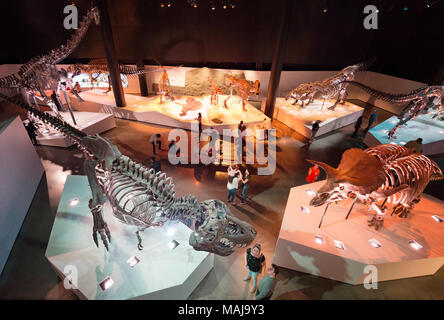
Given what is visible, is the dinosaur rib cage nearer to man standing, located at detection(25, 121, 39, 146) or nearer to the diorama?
the diorama

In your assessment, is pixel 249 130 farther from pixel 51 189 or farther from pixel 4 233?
pixel 4 233

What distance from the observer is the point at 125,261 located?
11.4 feet

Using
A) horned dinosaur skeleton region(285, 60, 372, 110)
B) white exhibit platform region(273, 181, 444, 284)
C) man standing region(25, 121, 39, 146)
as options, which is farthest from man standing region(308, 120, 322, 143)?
man standing region(25, 121, 39, 146)

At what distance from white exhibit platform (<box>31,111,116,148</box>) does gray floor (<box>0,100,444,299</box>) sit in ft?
0.82

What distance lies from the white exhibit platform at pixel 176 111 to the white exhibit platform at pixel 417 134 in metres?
4.33

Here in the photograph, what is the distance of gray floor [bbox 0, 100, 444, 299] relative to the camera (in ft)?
11.9

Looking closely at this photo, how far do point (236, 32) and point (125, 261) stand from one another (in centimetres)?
1080

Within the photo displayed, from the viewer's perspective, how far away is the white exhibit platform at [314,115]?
9.02 meters

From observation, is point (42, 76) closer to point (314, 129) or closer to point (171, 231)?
point (171, 231)

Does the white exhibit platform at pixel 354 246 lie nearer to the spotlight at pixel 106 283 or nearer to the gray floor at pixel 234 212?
the gray floor at pixel 234 212

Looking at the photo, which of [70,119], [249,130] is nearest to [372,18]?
[249,130]

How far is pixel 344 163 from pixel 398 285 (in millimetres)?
2572

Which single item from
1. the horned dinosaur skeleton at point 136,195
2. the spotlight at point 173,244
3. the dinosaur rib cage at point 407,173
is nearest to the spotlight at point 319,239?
the dinosaur rib cage at point 407,173

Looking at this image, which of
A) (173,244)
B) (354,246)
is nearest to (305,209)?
(354,246)
